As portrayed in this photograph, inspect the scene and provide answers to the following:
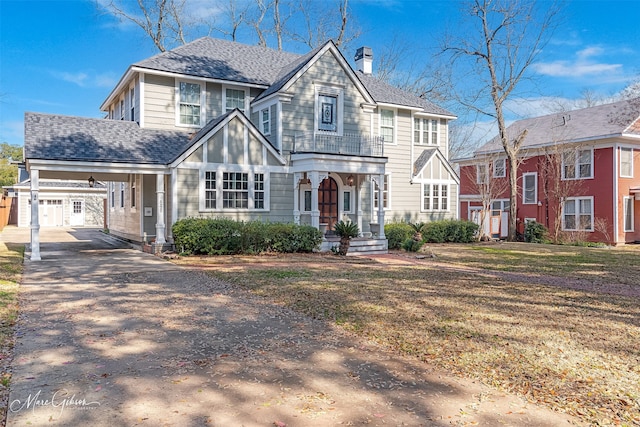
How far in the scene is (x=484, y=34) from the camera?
25.1 meters

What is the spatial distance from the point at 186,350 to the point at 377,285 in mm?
5080

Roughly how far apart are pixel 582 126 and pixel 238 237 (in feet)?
68.4

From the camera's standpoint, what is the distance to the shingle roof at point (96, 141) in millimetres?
14789

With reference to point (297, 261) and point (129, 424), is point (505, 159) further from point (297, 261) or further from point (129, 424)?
point (129, 424)

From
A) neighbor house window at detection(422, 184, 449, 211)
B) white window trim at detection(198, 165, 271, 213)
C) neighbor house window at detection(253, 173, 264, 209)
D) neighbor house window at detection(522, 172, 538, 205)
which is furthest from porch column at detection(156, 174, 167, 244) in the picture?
neighbor house window at detection(522, 172, 538, 205)

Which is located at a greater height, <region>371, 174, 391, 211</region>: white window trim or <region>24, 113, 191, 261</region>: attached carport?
<region>24, 113, 191, 261</region>: attached carport

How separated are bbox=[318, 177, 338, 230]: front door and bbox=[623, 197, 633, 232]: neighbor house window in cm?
1544

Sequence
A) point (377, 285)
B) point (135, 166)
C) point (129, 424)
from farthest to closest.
Answer: point (135, 166) → point (377, 285) → point (129, 424)

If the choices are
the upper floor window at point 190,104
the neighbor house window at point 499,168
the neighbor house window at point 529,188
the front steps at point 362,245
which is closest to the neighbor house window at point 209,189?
the upper floor window at point 190,104

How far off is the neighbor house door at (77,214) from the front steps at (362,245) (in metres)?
27.9

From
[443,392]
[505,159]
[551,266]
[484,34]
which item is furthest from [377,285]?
[505,159]

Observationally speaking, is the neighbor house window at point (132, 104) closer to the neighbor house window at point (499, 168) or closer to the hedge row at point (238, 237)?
the hedge row at point (238, 237)

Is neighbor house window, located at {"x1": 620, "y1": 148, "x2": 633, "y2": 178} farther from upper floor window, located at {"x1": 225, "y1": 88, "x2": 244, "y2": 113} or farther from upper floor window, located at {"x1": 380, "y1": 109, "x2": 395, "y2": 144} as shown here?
upper floor window, located at {"x1": 225, "y1": 88, "x2": 244, "y2": 113}

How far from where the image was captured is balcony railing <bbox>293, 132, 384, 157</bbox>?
18.1 meters
